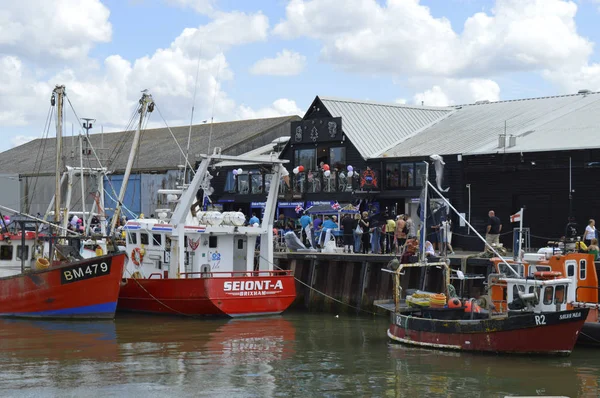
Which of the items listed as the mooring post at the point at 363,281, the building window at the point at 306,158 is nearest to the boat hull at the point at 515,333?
the mooring post at the point at 363,281

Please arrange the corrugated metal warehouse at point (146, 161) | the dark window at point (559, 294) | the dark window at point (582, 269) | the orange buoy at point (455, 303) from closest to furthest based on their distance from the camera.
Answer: the dark window at point (559, 294)
the dark window at point (582, 269)
the orange buoy at point (455, 303)
the corrugated metal warehouse at point (146, 161)

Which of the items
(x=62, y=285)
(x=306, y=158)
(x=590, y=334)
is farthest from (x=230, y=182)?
(x=590, y=334)

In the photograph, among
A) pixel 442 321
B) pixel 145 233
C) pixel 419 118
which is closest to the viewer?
pixel 442 321

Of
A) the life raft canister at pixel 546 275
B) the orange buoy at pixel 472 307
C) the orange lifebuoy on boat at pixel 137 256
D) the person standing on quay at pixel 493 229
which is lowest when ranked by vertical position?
the orange buoy at pixel 472 307

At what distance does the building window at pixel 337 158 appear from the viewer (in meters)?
45.6

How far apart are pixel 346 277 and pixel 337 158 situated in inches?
520

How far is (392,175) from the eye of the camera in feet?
A: 141

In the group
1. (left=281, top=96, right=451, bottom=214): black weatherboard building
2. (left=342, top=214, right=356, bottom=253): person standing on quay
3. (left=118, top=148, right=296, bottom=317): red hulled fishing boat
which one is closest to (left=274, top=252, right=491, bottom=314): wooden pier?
(left=118, top=148, right=296, bottom=317): red hulled fishing boat

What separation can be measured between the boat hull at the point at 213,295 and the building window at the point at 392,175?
12449mm

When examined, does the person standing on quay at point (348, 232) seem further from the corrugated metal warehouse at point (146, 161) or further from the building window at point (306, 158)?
the corrugated metal warehouse at point (146, 161)

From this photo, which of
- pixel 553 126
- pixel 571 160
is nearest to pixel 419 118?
pixel 553 126

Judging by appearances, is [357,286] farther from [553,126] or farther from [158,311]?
[553,126]

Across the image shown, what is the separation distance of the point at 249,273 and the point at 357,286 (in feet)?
13.3

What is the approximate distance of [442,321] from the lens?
79.0 feet
